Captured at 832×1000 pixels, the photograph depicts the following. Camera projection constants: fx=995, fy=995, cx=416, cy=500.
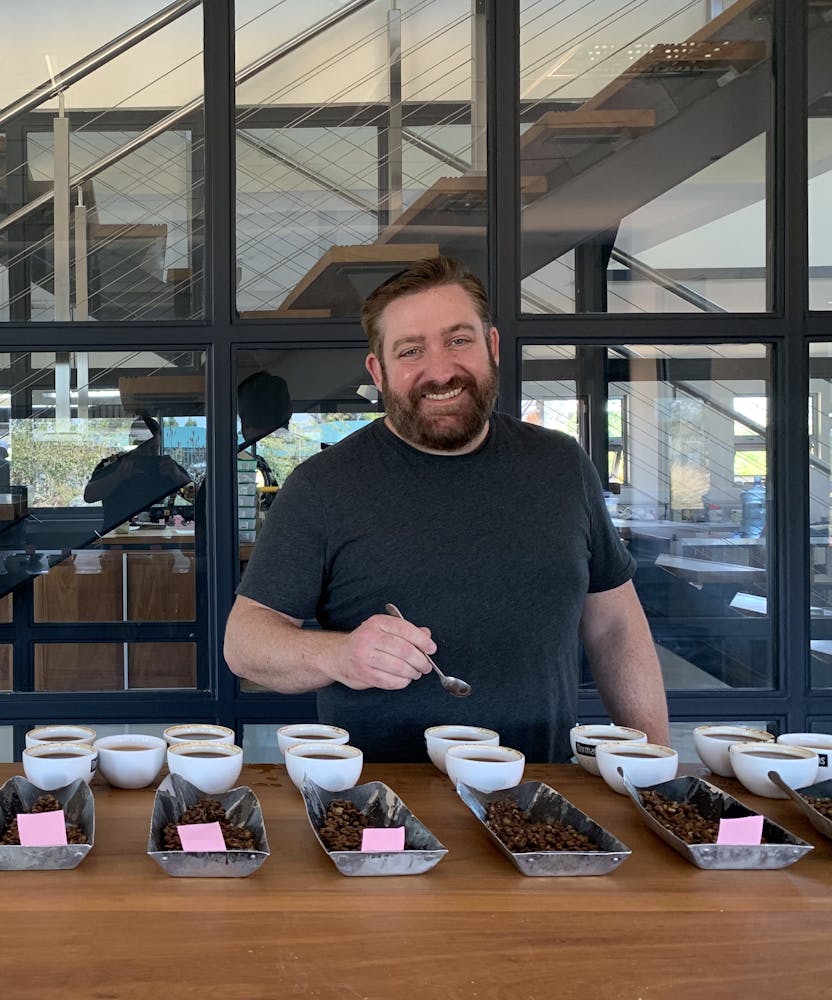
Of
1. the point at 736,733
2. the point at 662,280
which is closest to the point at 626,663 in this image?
the point at 736,733

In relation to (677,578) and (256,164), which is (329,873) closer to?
(677,578)

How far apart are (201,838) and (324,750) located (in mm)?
343

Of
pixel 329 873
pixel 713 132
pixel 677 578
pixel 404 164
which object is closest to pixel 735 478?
pixel 677 578

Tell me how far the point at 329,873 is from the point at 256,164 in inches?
104

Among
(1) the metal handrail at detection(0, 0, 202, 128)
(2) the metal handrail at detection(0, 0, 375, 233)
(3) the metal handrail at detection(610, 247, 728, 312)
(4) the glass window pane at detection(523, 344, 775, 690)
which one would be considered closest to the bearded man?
(4) the glass window pane at detection(523, 344, 775, 690)

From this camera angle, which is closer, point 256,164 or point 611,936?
point 611,936

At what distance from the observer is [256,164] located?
3277 millimetres

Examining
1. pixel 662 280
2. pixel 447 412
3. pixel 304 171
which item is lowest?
→ pixel 447 412

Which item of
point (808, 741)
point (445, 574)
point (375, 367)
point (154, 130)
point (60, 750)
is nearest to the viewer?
point (60, 750)

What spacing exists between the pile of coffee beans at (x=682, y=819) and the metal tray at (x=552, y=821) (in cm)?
8

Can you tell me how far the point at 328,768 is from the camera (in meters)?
1.43

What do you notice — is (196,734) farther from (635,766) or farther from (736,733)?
(736,733)

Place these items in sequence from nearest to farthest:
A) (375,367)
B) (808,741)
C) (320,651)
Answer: (808,741) → (320,651) → (375,367)

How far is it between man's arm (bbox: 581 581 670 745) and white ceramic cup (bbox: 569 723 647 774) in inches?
17.5
